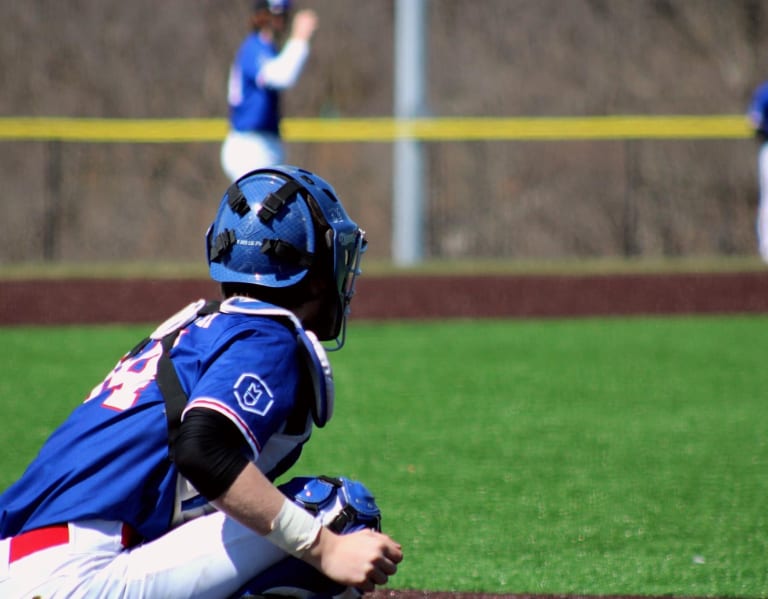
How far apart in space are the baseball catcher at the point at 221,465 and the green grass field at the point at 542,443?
1.15 meters

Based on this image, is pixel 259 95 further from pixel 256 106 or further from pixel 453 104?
pixel 453 104

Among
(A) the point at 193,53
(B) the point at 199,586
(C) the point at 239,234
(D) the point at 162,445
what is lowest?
(B) the point at 199,586

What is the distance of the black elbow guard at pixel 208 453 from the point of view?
2465mm

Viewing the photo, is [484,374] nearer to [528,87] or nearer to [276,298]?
[276,298]

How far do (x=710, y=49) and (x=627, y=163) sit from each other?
5.92m

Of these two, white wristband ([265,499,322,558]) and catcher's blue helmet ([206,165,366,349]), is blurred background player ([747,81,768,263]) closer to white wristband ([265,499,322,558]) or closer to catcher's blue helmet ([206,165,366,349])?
catcher's blue helmet ([206,165,366,349])

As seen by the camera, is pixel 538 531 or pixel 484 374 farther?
pixel 484 374

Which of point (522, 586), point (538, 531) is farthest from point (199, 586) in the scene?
point (538, 531)

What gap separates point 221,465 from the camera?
2.47 meters

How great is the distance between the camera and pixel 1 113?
20.6 meters

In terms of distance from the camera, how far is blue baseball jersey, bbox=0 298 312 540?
100 inches

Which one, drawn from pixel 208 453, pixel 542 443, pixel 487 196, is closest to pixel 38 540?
pixel 208 453

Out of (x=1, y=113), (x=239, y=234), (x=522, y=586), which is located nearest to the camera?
(x=239, y=234)

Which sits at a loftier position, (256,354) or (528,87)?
(528,87)
